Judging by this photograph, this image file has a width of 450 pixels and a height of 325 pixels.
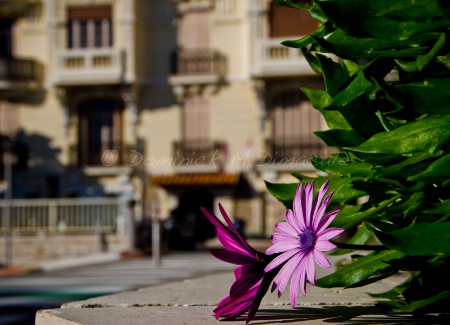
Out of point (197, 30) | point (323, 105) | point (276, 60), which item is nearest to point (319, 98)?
point (323, 105)

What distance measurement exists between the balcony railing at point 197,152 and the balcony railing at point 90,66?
2.78m

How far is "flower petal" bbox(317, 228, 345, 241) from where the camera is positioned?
1.21 metres

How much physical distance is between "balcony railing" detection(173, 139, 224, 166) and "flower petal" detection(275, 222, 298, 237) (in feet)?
78.0

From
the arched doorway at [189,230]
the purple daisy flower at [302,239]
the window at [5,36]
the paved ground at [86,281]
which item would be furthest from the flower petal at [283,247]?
the window at [5,36]

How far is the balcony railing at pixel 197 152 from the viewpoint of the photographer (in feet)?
83.3

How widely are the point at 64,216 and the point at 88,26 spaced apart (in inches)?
263

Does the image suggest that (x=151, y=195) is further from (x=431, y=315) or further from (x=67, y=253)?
(x=431, y=315)

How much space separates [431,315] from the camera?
1.60 metres

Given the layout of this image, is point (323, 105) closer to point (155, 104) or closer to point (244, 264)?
point (244, 264)

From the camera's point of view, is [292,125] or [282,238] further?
[292,125]

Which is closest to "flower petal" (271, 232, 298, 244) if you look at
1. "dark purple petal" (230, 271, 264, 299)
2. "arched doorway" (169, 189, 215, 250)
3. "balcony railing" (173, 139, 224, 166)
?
"dark purple petal" (230, 271, 264, 299)

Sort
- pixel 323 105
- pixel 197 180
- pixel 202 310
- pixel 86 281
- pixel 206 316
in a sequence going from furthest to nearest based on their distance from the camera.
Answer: pixel 197 180, pixel 86 281, pixel 202 310, pixel 206 316, pixel 323 105

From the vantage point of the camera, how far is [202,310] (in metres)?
1.80

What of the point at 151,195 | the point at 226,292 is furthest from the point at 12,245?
the point at 226,292
